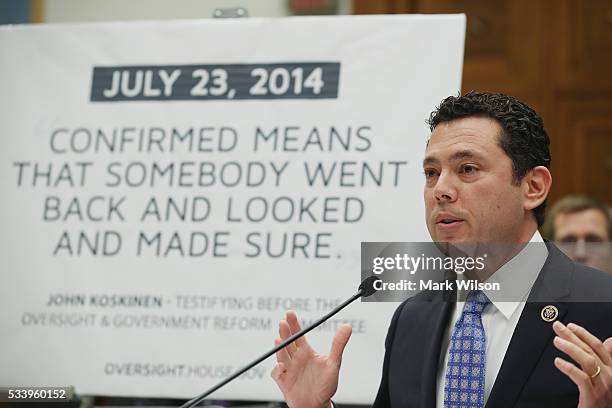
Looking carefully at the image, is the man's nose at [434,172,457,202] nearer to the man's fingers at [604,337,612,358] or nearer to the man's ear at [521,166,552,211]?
the man's ear at [521,166,552,211]

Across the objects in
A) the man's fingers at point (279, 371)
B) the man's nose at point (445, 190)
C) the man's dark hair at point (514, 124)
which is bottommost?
the man's fingers at point (279, 371)

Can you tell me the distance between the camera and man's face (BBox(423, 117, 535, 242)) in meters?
2.29

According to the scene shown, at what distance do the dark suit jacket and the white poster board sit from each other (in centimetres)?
71

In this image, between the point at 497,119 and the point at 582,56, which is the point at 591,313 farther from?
the point at 582,56

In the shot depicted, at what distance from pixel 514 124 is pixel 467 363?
567 millimetres

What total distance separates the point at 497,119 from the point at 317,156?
1.01m

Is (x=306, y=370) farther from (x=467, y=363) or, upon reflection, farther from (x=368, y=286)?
(x=467, y=363)

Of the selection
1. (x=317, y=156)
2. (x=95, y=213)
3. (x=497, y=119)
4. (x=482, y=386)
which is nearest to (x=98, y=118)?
(x=95, y=213)

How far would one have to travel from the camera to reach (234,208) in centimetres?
334

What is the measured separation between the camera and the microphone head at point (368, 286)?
7.42 ft

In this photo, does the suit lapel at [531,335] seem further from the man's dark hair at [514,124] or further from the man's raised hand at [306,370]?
the man's raised hand at [306,370]

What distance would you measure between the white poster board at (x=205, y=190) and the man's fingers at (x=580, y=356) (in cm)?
126

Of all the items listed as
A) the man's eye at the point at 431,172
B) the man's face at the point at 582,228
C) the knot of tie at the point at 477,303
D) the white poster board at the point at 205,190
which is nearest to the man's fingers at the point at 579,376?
the knot of tie at the point at 477,303

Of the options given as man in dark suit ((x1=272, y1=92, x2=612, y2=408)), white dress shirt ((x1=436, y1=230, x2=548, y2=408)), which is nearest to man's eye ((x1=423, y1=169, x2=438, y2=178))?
man in dark suit ((x1=272, y1=92, x2=612, y2=408))
